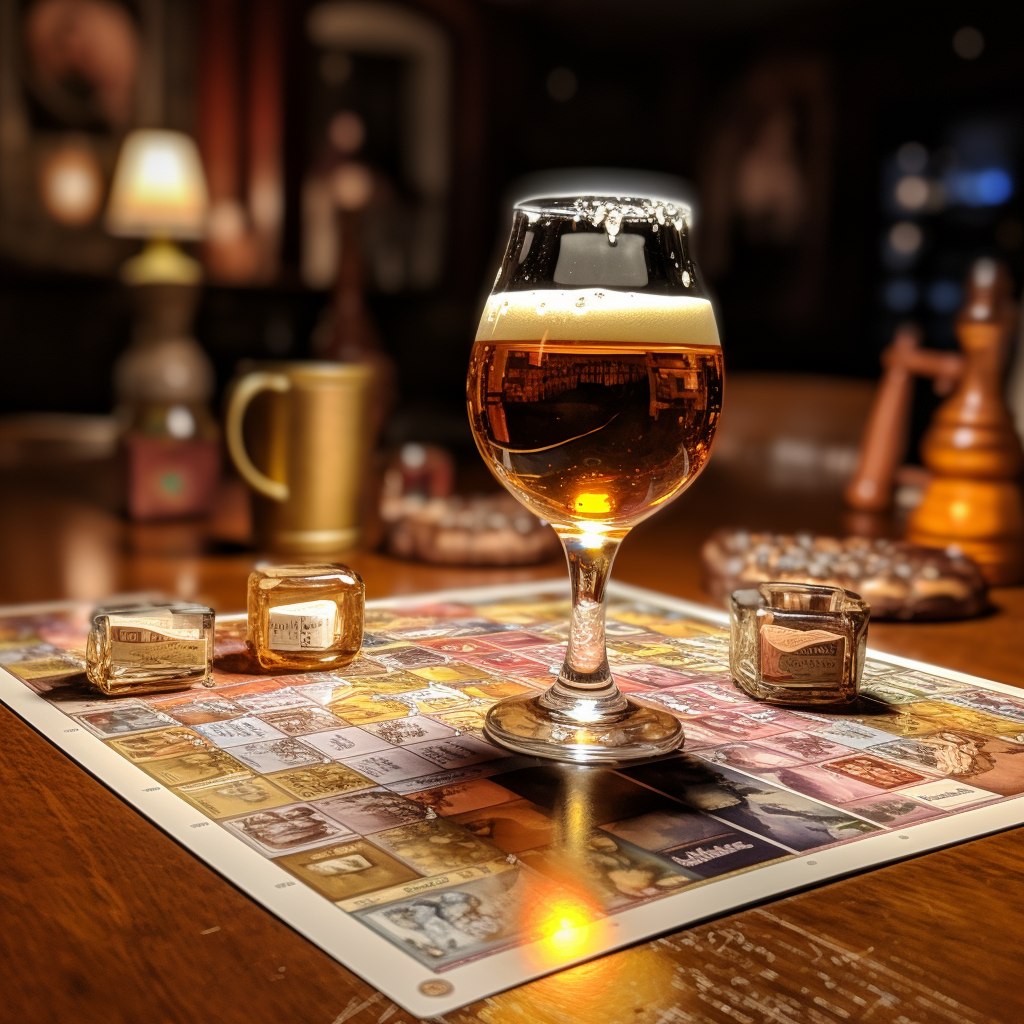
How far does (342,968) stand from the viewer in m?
0.42

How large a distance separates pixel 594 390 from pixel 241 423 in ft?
2.59

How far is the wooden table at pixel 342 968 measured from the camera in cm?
40

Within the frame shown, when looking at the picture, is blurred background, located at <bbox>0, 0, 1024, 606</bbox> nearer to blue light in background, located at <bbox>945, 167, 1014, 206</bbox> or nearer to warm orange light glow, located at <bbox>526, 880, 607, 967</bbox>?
blue light in background, located at <bbox>945, 167, 1014, 206</bbox>

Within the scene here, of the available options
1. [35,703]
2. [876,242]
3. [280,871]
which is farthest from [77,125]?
[280,871]

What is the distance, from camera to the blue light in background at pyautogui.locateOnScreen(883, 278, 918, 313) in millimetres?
6148

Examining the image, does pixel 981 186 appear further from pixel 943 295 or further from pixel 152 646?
pixel 152 646

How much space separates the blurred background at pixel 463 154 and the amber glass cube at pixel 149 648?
9.96 ft

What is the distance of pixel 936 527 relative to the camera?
136 centimetres

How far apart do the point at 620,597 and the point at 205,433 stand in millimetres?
761

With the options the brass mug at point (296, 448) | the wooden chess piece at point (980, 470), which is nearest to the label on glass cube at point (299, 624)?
the brass mug at point (296, 448)

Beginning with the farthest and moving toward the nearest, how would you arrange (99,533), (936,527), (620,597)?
(99,533), (936,527), (620,597)

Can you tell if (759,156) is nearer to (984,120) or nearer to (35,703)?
(984,120)

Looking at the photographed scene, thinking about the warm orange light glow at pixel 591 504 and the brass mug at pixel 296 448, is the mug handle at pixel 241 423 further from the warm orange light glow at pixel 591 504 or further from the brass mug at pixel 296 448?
the warm orange light glow at pixel 591 504

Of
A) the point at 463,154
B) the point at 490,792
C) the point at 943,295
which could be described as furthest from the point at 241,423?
the point at 943,295
